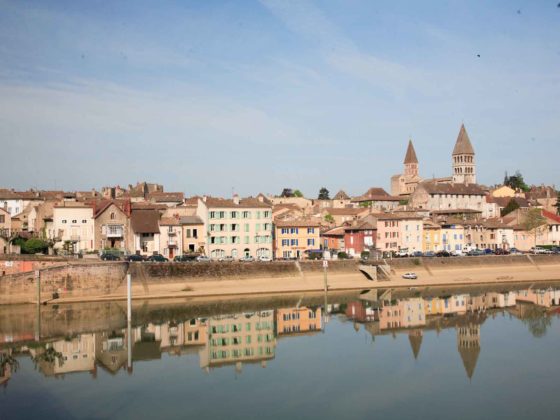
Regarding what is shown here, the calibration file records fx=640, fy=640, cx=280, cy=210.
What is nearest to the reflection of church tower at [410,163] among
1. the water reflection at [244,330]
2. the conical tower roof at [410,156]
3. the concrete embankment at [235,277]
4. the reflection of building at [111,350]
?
the conical tower roof at [410,156]

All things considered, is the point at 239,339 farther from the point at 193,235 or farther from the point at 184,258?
the point at 193,235

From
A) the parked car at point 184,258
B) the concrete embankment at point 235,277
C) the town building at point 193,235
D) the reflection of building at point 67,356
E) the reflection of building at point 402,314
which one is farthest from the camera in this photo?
the town building at point 193,235

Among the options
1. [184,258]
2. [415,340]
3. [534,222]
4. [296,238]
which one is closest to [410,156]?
[534,222]

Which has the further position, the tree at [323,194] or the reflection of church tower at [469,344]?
the tree at [323,194]

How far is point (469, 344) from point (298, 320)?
48.7 ft

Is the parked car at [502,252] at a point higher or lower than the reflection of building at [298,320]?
higher

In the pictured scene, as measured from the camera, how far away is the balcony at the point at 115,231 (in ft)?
245

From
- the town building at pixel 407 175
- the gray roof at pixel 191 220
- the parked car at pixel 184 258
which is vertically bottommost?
the parked car at pixel 184 258

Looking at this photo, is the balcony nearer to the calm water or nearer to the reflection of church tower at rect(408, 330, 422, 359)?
the calm water

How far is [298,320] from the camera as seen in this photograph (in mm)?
54344

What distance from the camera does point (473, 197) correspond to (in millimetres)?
132750

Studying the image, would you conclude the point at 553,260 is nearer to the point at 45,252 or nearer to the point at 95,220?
the point at 95,220

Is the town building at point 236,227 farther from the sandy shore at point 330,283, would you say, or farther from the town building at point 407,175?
the town building at point 407,175

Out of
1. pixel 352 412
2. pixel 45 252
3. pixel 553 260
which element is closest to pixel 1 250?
pixel 45 252
